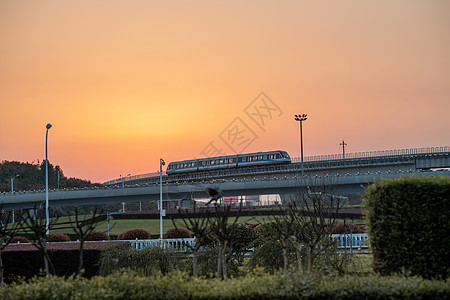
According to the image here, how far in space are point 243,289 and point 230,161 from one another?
7374 cm

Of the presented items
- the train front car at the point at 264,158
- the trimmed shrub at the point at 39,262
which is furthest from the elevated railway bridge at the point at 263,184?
the trimmed shrub at the point at 39,262

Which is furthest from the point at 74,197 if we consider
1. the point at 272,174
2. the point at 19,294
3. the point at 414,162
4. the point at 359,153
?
the point at 19,294

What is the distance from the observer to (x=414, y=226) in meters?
11.5

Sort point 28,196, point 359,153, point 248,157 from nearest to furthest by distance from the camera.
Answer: point 28,196, point 359,153, point 248,157

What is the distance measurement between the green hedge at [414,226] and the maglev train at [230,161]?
6595 cm

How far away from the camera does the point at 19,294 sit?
9.81m

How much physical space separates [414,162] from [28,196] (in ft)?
156

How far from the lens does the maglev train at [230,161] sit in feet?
257

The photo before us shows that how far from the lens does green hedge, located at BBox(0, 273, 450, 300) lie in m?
9.52

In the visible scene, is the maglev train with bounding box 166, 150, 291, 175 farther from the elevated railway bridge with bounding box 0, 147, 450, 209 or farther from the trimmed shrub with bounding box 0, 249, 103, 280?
the trimmed shrub with bounding box 0, 249, 103, 280

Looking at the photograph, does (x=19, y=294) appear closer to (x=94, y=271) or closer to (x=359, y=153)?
(x=94, y=271)

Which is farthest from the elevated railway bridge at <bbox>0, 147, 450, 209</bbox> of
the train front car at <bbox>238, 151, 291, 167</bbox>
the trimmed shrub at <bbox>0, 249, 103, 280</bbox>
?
the trimmed shrub at <bbox>0, 249, 103, 280</bbox>

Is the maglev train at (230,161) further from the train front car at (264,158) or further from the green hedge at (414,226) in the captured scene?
the green hedge at (414,226)

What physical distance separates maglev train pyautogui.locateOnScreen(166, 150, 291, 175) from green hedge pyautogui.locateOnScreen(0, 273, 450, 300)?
6781 centimetres
